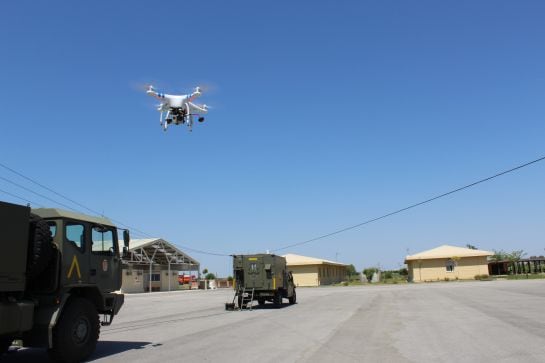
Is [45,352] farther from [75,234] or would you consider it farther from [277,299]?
[277,299]

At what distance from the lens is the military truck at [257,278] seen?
2545 cm

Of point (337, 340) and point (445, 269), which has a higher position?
point (445, 269)

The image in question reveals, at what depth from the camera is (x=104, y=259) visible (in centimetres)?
1073

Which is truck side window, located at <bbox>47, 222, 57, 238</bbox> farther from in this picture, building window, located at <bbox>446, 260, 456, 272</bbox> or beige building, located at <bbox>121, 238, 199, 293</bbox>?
building window, located at <bbox>446, 260, 456, 272</bbox>

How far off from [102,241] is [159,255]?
55.0m

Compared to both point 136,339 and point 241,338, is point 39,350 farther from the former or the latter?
point 241,338

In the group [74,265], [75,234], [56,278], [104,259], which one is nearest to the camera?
[56,278]

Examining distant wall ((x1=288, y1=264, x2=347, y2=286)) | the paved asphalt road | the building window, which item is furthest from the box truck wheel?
the building window

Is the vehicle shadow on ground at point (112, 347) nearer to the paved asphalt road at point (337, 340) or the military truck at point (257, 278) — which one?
the paved asphalt road at point (337, 340)

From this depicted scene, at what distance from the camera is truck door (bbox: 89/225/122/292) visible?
10359 millimetres

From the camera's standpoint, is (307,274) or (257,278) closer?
(257,278)

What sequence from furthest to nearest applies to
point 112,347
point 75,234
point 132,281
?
point 132,281 < point 112,347 < point 75,234

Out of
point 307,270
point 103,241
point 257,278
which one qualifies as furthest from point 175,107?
point 307,270

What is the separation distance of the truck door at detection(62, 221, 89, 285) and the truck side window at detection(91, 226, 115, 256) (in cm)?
32
